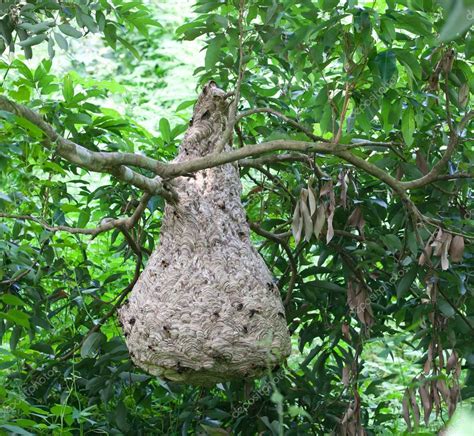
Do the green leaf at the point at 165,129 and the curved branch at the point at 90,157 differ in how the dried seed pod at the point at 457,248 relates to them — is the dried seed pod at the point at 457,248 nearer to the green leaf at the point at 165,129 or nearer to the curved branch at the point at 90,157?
the curved branch at the point at 90,157

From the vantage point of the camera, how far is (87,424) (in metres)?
2.76

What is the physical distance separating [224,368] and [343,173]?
0.66 m

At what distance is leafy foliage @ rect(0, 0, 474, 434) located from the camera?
1996 mm

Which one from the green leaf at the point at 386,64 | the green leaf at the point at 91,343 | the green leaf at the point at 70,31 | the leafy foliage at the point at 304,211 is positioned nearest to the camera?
the green leaf at the point at 386,64

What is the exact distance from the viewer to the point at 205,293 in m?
1.93

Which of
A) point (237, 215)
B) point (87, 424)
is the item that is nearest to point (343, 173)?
point (237, 215)

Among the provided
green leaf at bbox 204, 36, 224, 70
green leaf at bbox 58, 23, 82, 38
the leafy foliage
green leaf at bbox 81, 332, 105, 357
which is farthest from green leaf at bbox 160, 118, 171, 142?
green leaf at bbox 81, 332, 105, 357

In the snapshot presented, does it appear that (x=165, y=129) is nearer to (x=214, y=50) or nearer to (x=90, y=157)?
(x=214, y=50)

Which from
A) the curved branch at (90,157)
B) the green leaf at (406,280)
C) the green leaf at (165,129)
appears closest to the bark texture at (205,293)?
the curved branch at (90,157)

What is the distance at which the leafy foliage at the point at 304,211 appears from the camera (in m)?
2.00

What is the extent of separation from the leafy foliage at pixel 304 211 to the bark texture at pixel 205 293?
169 mm

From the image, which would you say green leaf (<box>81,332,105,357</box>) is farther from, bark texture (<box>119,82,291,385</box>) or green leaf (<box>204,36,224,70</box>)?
green leaf (<box>204,36,224,70</box>)

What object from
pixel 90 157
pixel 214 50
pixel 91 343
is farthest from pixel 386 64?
pixel 91 343

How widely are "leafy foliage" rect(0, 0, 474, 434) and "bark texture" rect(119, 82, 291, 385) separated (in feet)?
0.55
